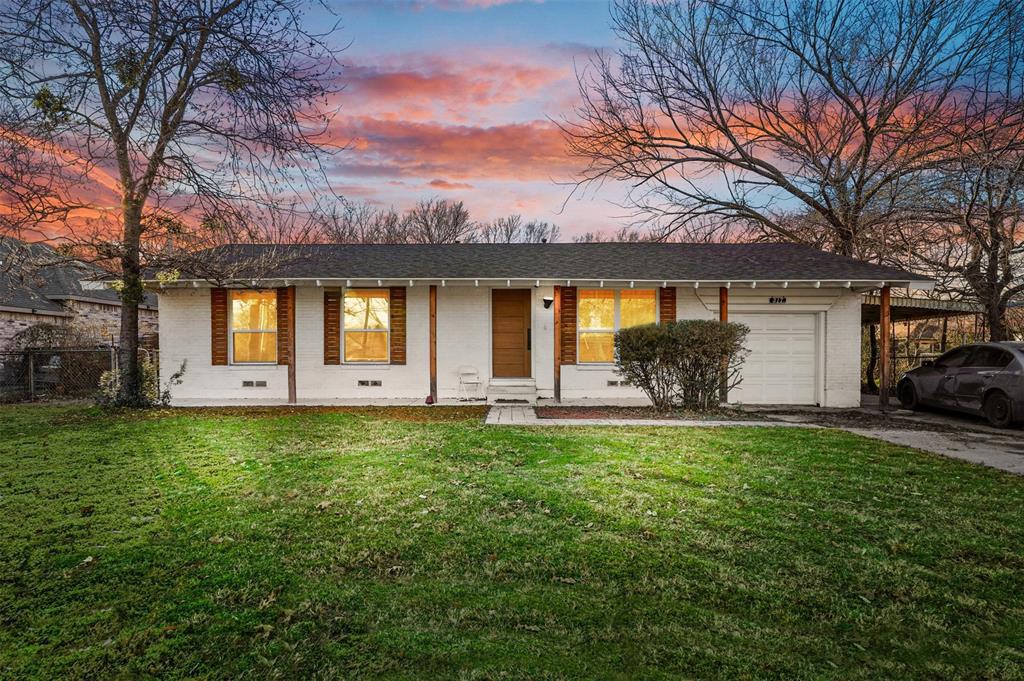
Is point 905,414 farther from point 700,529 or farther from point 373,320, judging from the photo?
point 373,320

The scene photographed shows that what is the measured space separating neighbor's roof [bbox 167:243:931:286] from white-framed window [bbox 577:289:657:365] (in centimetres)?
63

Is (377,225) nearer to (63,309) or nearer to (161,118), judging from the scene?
(63,309)

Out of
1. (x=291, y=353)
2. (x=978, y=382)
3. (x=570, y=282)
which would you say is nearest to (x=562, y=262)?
(x=570, y=282)

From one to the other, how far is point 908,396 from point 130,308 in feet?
54.5

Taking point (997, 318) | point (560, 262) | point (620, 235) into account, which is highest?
point (620, 235)

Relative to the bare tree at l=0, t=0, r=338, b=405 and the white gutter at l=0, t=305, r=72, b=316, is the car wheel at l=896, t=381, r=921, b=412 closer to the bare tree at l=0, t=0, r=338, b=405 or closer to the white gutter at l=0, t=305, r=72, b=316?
the bare tree at l=0, t=0, r=338, b=405

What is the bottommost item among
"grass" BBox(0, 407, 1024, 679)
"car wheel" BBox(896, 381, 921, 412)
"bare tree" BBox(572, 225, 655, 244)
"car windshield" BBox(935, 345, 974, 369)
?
"grass" BBox(0, 407, 1024, 679)

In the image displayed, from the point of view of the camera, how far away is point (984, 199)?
39.5 ft

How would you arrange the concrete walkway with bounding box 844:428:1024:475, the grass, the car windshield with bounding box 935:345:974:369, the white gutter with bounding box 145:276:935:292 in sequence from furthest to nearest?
the white gutter with bounding box 145:276:935:292 → the car windshield with bounding box 935:345:974:369 → the concrete walkway with bounding box 844:428:1024:475 → the grass

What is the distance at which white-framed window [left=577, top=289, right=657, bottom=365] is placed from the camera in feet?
40.9

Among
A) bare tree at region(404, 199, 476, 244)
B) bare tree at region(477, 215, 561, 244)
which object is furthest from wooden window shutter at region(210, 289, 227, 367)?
bare tree at region(477, 215, 561, 244)

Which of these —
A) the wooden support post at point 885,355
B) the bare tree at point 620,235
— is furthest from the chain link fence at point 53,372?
the bare tree at point 620,235

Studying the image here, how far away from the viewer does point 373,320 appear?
493 inches

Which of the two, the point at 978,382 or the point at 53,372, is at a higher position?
the point at 978,382
